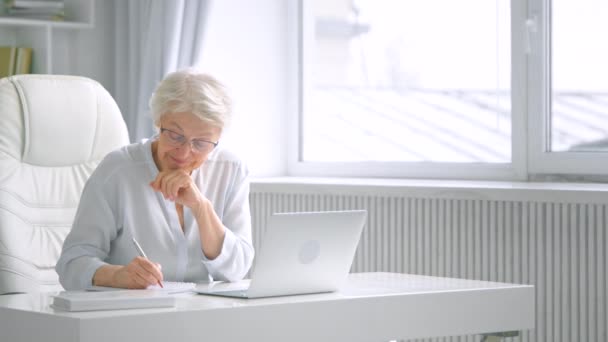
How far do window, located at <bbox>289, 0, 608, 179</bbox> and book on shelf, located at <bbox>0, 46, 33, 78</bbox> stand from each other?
3.54ft

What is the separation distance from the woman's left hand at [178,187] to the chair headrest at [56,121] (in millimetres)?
465

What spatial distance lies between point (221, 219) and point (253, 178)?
5.17ft

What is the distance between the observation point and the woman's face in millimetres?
2250

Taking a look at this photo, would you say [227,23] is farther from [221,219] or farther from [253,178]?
[221,219]

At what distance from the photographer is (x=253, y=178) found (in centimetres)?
398

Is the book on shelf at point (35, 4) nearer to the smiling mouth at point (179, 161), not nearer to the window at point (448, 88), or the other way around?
the window at point (448, 88)

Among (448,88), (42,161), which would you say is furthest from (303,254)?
(448,88)

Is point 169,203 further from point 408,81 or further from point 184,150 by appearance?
point 408,81

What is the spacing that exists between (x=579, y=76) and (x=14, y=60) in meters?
2.10

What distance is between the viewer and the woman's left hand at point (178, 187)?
220 cm

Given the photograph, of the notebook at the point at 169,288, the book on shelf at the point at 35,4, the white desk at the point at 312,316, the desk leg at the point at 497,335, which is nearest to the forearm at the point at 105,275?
the notebook at the point at 169,288

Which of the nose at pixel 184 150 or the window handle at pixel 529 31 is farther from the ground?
the window handle at pixel 529 31

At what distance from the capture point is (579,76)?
3.33 meters

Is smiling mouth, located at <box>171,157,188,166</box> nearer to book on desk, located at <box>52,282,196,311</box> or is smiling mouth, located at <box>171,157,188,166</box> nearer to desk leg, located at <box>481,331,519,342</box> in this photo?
book on desk, located at <box>52,282,196,311</box>
